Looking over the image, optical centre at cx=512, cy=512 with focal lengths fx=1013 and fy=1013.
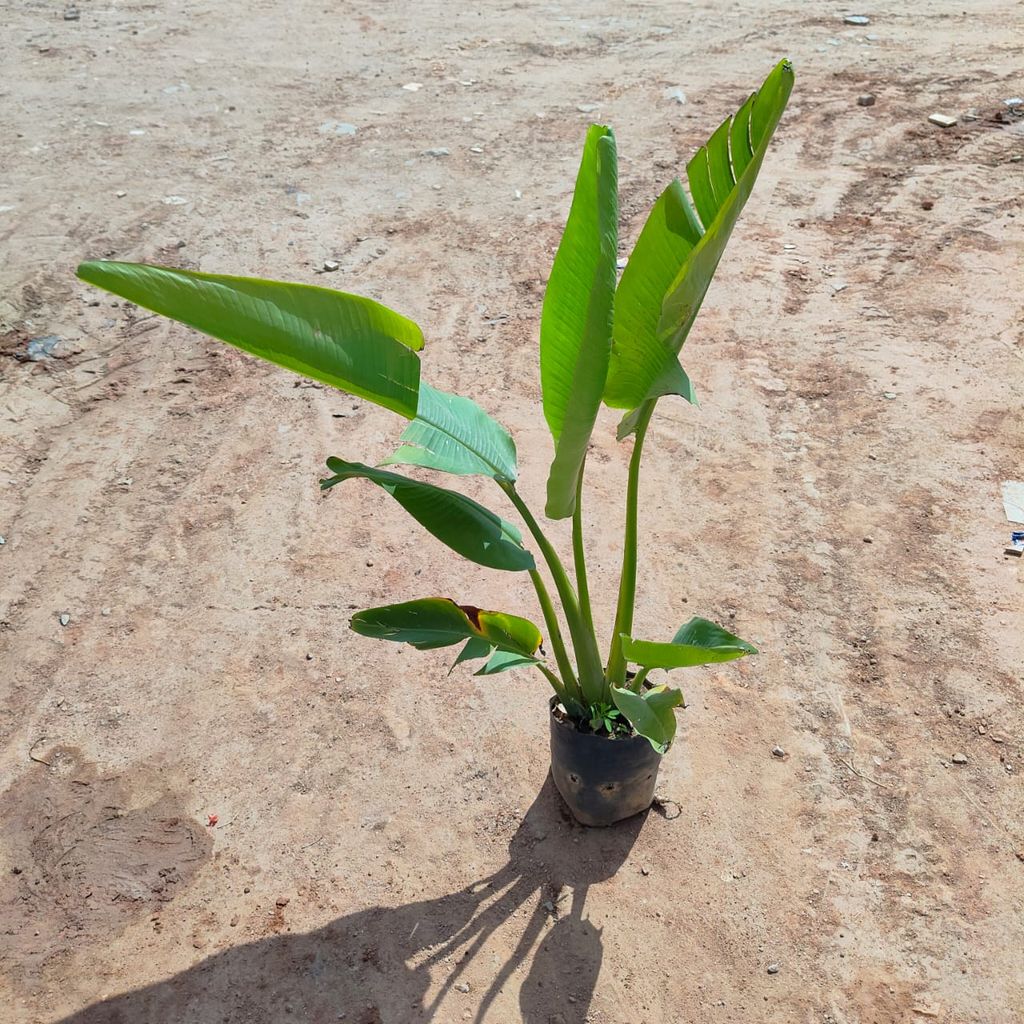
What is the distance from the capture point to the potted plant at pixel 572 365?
1.73m

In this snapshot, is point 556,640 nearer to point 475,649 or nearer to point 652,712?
point 475,649

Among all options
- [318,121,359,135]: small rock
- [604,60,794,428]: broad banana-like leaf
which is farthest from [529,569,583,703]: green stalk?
[318,121,359,135]: small rock

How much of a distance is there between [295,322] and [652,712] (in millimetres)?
1131

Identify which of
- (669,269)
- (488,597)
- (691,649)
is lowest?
(488,597)

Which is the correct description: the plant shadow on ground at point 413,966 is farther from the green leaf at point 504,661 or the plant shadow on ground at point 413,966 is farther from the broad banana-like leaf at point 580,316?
the broad banana-like leaf at point 580,316

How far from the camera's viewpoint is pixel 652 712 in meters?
2.23

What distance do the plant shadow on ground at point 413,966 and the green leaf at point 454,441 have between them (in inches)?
45.2

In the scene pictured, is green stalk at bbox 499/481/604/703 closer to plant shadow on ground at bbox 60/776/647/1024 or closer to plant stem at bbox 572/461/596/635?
plant stem at bbox 572/461/596/635

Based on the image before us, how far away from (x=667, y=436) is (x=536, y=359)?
0.75 metres

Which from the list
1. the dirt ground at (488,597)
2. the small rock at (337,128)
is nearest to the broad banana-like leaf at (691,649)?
the dirt ground at (488,597)

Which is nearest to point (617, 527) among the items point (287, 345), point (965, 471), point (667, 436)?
point (667, 436)

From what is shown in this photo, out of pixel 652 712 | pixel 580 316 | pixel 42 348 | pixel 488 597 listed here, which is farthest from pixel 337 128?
pixel 652 712

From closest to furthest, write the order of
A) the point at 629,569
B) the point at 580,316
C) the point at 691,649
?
the point at 580,316 < the point at 691,649 < the point at 629,569

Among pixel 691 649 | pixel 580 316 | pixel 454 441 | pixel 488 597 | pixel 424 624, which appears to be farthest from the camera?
pixel 488 597
